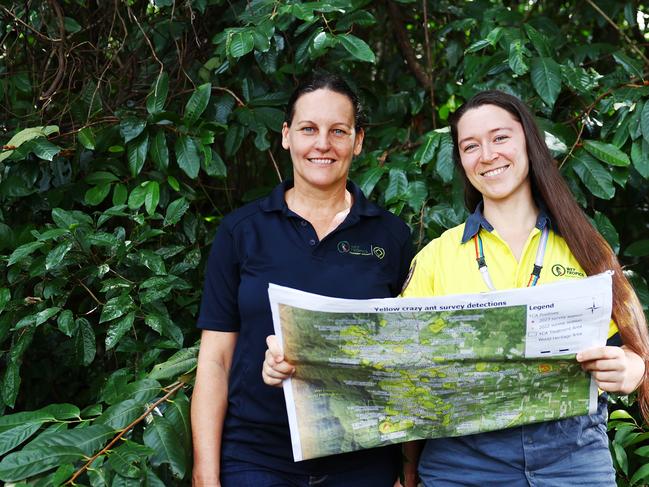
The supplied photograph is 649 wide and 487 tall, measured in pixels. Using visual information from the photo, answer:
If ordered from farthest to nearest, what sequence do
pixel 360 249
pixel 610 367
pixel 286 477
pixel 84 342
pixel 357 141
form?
1. pixel 84 342
2. pixel 357 141
3. pixel 360 249
4. pixel 286 477
5. pixel 610 367

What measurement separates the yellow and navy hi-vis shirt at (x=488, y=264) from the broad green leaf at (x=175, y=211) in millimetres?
947

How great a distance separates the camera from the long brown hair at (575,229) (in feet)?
4.99

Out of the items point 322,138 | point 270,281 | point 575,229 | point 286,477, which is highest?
point 322,138

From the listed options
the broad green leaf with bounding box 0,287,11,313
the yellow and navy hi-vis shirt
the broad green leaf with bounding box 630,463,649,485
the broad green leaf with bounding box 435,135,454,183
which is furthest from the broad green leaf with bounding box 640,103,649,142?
the broad green leaf with bounding box 0,287,11,313

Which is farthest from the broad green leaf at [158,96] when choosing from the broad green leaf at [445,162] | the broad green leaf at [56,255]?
the broad green leaf at [445,162]

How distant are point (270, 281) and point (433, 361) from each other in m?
0.43

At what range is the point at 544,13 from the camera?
3258 millimetres

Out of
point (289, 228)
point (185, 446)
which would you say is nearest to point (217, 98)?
point (289, 228)

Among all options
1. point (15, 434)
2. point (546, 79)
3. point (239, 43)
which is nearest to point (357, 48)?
point (239, 43)

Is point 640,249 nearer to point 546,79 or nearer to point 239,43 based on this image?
point 546,79

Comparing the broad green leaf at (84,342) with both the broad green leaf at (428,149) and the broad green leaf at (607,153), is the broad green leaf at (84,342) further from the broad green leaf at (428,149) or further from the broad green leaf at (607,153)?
the broad green leaf at (607,153)

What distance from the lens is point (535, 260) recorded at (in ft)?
5.11

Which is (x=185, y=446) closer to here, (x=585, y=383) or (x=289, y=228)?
(x=289, y=228)

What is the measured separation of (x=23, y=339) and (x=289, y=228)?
92 centimetres
